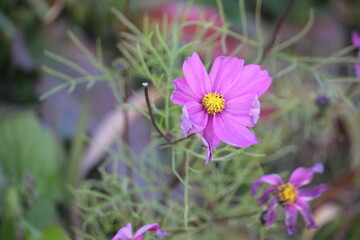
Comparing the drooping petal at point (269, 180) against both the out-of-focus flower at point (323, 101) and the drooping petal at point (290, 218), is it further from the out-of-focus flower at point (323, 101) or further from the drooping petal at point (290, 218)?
the out-of-focus flower at point (323, 101)

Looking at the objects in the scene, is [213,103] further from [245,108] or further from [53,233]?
[53,233]

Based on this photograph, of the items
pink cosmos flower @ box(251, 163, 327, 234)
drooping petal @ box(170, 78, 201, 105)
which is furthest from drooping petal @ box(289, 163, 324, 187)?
drooping petal @ box(170, 78, 201, 105)

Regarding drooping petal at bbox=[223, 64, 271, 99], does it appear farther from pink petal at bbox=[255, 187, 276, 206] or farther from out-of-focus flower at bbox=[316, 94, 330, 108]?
out-of-focus flower at bbox=[316, 94, 330, 108]

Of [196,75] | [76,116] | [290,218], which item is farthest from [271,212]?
[76,116]

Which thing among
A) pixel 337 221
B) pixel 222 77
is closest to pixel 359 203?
pixel 337 221

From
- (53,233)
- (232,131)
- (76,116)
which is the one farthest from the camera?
(76,116)

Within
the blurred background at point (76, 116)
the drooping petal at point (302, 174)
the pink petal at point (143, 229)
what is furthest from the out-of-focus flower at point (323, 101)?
the pink petal at point (143, 229)
